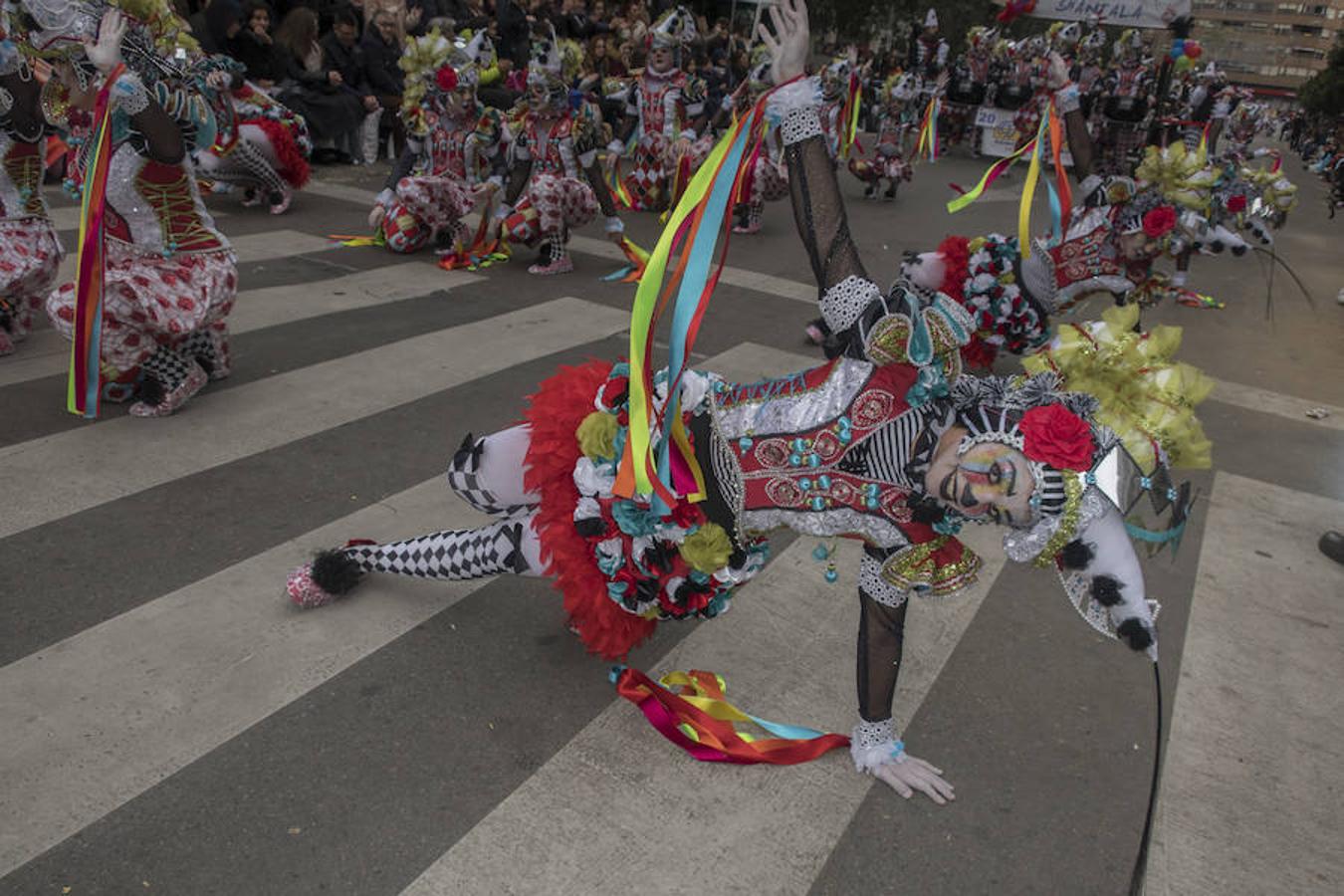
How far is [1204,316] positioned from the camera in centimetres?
834

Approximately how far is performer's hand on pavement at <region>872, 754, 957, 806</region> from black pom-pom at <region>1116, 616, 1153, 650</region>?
2.58ft

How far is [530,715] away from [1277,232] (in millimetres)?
14528

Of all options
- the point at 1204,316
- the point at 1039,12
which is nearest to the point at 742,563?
the point at 1204,316

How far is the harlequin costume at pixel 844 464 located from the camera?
2.05 meters

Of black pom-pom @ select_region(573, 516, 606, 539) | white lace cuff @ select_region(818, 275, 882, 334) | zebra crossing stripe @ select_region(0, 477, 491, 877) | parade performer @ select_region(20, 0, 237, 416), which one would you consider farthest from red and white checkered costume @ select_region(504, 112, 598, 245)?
white lace cuff @ select_region(818, 275, 882, 334)

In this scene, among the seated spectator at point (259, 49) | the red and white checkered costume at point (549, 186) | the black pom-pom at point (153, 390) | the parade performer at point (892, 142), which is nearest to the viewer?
the black pom-pom at point (153, 390)

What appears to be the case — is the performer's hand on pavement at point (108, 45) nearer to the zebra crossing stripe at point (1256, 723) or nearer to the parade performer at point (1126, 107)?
the zebra crossing stripe at point (1256, 723)

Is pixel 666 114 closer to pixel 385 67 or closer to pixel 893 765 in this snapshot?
pixel 385 67

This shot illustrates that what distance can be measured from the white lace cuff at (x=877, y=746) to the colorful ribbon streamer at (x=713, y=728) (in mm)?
106

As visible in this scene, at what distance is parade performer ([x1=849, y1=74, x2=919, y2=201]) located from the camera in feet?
40.8

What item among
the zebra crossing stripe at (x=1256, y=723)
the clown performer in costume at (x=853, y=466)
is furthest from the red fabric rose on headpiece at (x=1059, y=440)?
the zebra crossing stripe at (x=1256, y=723)

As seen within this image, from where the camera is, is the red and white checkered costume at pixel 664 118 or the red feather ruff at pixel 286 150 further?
the red and white checkered costume at pixel 664 118

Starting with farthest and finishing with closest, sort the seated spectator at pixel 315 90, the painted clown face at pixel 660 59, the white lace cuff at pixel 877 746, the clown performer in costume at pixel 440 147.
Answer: the seated spectator at pixel 315 90 → the painted clown face at pixel 660 59 → the clown performer in costume at pixel 440 147 → the white lace cuff at pixel 877 746

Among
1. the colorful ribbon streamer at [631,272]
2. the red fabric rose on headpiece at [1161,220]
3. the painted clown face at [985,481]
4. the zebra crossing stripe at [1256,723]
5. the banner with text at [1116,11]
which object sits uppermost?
the banner with text at [1116,11]
